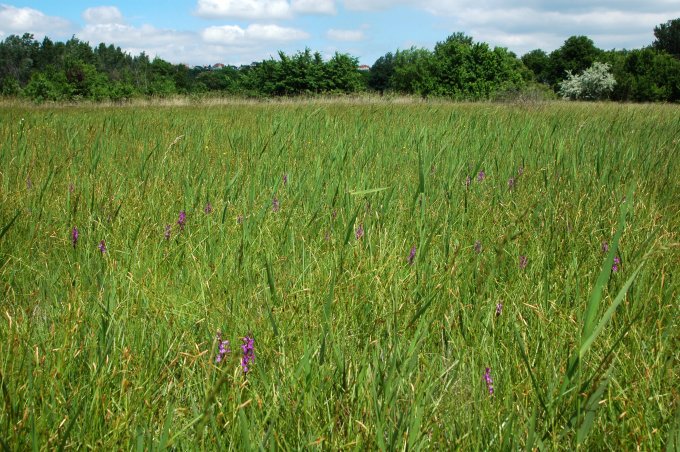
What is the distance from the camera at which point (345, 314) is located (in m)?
1.40

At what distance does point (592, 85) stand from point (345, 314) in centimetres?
3338

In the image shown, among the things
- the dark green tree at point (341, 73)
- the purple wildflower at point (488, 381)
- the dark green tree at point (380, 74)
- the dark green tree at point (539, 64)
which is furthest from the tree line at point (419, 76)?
the purple wildflower at point (488, 381)

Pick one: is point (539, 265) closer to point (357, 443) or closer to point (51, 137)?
point (357, 443)

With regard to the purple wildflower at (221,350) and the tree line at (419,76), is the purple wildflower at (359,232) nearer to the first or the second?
the purple wildflower at (221,350)

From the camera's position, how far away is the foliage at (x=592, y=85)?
1209 inches

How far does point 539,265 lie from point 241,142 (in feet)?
9.73

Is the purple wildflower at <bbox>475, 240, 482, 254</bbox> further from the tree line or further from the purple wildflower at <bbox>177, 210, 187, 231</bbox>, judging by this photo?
the tree line

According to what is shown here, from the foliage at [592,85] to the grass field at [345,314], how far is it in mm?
30739

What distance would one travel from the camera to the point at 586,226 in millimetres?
1996

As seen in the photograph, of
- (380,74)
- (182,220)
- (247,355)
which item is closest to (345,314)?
(247,355)

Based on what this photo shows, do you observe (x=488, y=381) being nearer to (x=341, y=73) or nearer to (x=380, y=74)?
(x=341, y=73)

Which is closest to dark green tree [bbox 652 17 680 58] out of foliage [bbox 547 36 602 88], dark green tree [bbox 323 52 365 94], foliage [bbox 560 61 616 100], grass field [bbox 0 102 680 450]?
foliage [bbox 547 36 602 88]

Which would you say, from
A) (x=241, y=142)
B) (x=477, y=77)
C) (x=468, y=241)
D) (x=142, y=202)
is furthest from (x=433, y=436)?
(x=477, y=77)

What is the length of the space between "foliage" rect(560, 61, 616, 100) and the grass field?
30.7 metres
